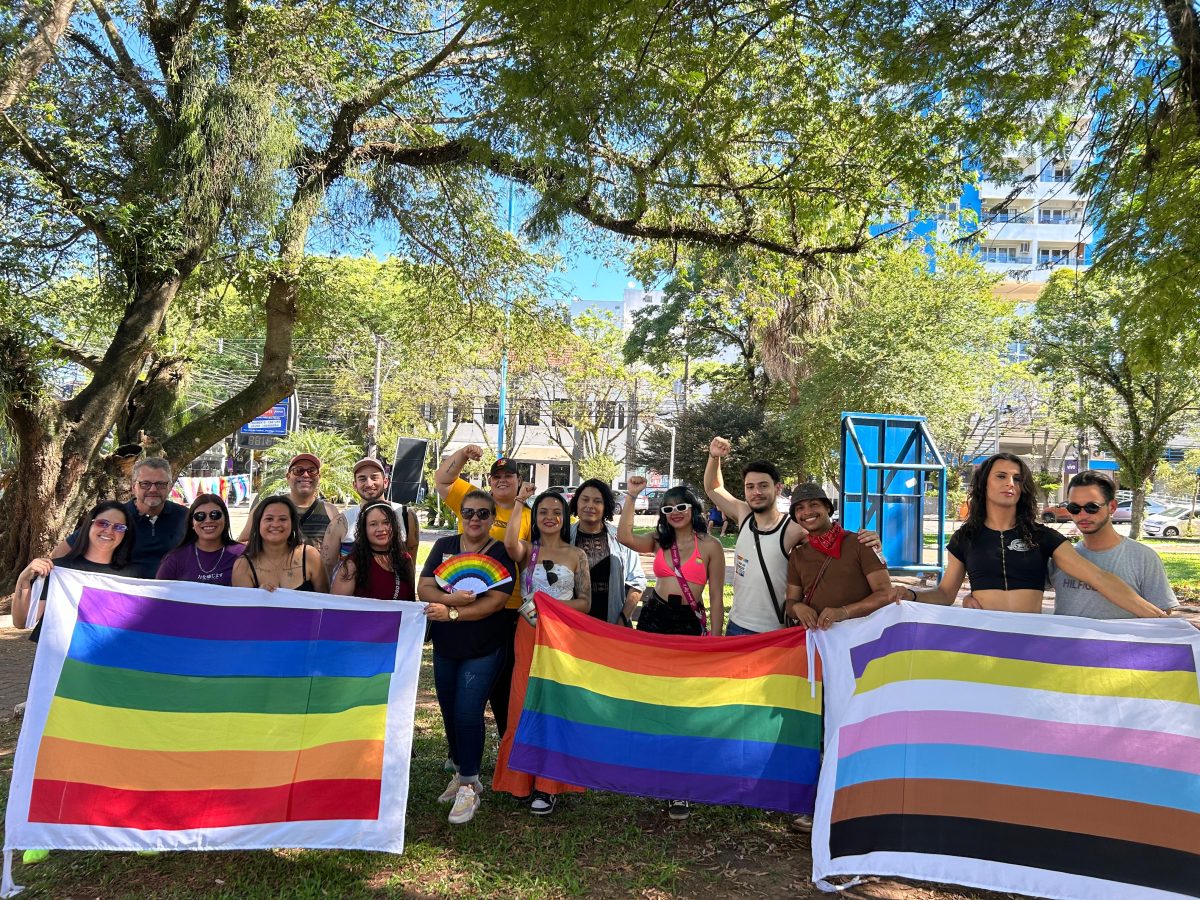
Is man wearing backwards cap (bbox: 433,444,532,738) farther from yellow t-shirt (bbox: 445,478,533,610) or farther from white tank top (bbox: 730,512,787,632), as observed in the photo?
white tank top (bbox: 730,512,787,632)

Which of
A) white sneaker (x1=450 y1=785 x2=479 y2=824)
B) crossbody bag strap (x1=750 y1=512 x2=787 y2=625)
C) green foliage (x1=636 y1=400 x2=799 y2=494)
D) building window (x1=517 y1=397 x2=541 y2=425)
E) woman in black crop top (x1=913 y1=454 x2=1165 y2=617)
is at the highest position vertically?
building window (x1=517 y1=397 x2=541 y2=425)

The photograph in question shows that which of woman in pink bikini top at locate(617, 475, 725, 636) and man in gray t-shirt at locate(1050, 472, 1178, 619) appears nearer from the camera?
man in gray t-shirt at locate(1050, 472, 1178, 619)

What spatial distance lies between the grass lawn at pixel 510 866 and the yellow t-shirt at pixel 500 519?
107cm

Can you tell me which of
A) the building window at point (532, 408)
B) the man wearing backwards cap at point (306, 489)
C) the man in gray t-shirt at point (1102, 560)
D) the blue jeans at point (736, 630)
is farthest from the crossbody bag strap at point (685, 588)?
the building window at point (532, 408)

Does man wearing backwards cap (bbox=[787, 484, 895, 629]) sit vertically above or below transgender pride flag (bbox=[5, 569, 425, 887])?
above

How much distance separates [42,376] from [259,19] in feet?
15.3

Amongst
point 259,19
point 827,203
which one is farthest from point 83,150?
point 827,203

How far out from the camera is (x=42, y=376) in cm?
978

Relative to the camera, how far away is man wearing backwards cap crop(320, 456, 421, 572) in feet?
15.4

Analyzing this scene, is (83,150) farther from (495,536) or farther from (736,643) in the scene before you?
(736,643)

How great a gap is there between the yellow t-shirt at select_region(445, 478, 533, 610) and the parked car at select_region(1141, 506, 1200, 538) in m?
36.0

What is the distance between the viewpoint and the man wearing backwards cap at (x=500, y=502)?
4543 mm

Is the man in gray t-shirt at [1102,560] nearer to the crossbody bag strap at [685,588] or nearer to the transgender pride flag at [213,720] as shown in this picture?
the crossbody bag strap at [685,588]

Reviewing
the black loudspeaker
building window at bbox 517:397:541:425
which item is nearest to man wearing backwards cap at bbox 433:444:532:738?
the black loudspeaker
